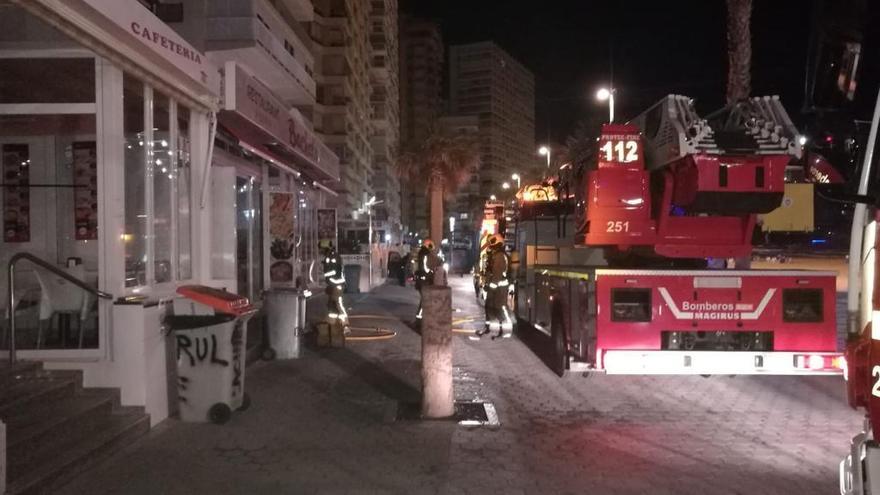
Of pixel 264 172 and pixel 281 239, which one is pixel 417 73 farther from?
pixel 281 239

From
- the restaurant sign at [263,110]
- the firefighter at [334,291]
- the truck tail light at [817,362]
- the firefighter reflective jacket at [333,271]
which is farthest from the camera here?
the firefighter reflective jacket at [333,271]

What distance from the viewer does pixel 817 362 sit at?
8.77 m

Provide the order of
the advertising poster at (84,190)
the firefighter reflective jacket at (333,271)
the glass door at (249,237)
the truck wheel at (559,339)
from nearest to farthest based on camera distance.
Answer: the truck wheel at (559,339), the advertising poster at (84,190), the firefighter reflective jacket at (333,271), the glass door at (249,237)

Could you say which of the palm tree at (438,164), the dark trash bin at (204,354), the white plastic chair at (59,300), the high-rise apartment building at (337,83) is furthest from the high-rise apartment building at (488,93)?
the dark trash bin at (204,354)

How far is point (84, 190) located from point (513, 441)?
6418 millimetres

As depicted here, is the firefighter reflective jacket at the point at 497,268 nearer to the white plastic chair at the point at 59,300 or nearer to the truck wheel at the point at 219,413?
the truck wheel at the point at 219,413

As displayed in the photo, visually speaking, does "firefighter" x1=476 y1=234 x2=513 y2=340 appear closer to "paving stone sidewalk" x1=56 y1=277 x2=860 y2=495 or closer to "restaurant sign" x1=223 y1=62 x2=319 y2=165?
"paving stone sidewalk" x1=56 y1=277 x2=860 y2=495

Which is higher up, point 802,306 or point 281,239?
point 281,239

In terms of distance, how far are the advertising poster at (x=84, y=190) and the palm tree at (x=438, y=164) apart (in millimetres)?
39895

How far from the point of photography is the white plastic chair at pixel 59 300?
8.55 metres

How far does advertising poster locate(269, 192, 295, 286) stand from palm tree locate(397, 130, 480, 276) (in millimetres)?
32673

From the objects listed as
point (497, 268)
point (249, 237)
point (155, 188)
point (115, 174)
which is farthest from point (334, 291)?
point (115, 174)

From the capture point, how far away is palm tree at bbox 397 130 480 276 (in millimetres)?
51156

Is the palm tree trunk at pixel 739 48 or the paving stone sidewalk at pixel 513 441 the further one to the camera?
the palm tree trunk at pixel 739 48
